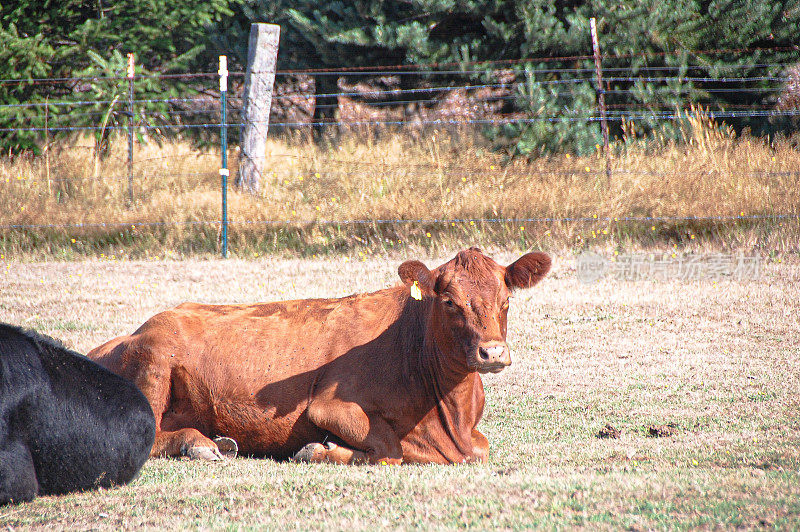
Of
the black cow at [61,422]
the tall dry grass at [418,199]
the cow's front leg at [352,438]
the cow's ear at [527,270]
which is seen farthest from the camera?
the tall dry grass at [418,199]

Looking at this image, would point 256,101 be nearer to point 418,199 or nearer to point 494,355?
point 418,199

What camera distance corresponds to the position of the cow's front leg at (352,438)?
5.44 m

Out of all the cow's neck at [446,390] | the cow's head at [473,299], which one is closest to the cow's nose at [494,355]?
the cow's head at [473,299]

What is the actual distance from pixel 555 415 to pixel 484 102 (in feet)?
38.2

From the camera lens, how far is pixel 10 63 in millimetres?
15875

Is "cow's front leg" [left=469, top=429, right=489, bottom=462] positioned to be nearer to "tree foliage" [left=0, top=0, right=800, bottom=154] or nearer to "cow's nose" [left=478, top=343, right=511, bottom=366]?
"cow's nose" [left=478, top=343, right=511, bottom=366]

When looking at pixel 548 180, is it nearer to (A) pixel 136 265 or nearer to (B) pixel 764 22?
(B) pixel 764 22

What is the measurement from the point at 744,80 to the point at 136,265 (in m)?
10.3

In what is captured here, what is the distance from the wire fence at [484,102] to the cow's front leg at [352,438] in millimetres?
7466

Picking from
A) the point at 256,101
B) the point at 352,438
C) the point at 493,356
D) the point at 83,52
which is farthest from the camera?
the point at 83,52

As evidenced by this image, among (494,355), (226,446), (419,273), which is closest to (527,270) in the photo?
(419,273)

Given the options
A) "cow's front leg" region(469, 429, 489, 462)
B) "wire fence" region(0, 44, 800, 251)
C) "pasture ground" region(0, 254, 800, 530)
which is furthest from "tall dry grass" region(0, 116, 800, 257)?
"cow's front leg" region(469, 429, 489, 462)

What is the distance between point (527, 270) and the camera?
559 centimetres

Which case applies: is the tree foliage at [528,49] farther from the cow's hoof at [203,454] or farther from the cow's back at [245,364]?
the cow's hoof at [203,454]
